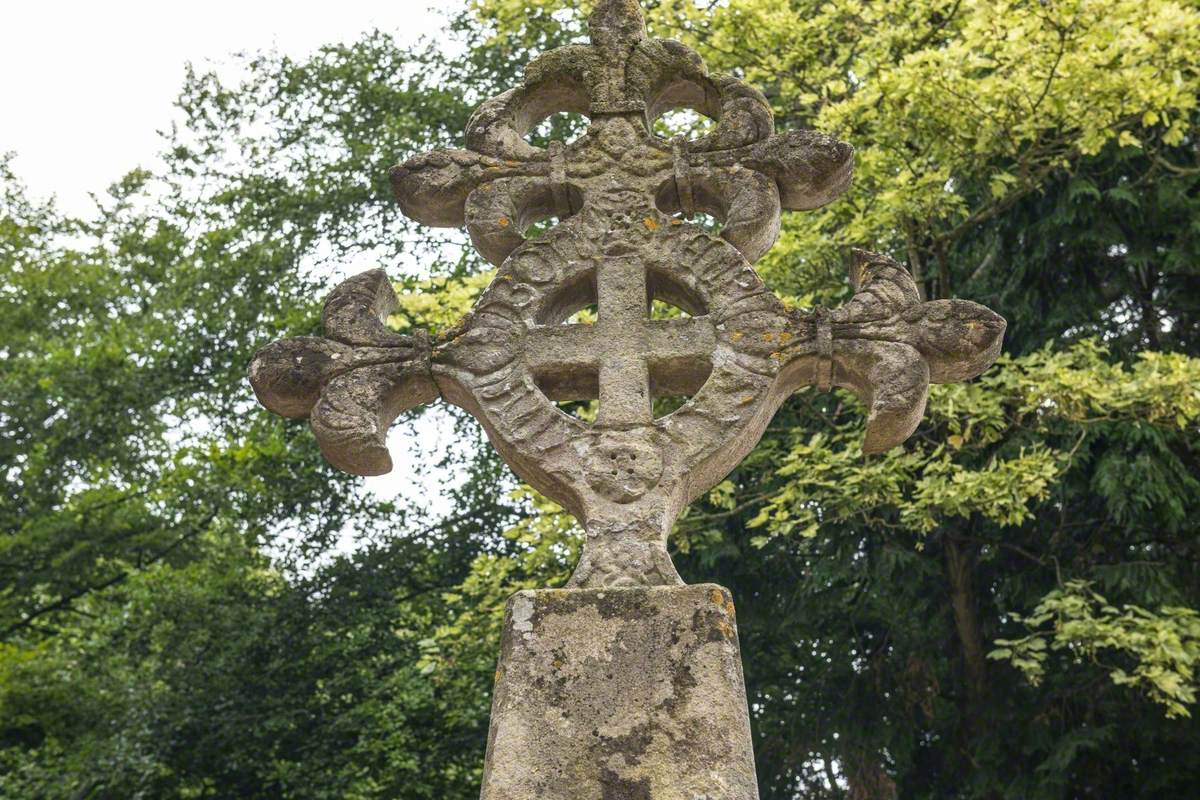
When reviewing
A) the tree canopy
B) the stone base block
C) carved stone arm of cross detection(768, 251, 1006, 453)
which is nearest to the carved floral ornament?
carved stone arm of cross detection(768, 251, 1006, 453)

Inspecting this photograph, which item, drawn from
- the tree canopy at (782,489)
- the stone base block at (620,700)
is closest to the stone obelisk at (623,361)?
the stone base block at (620,700)

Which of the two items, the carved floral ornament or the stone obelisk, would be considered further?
the carved floral ornament

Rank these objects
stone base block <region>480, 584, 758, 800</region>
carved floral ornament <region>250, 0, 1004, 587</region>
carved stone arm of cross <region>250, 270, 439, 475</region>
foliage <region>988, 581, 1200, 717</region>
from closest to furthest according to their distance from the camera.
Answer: stone base block <region>480, 584, 758, 800</region>, carved floral ornament <region>250, 0, 1004, 587</region>, carved stone arm of cross <region>250, 270, 439, 475</region>, foliage <region>988, 581, 1200, 717</region>

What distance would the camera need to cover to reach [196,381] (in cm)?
1496

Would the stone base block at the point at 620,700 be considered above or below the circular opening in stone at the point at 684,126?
below

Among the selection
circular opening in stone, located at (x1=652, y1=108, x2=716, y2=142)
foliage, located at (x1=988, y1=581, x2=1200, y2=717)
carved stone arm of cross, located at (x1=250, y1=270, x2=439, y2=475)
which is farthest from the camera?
circular opening in stone, located at (x1=652, y1=108, x2=716, y2=142)

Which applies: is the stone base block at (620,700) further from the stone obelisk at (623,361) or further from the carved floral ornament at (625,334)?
the carved floral ornament at (625,334)

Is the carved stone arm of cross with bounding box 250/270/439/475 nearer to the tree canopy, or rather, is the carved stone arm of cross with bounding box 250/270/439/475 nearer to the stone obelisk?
the stone obelisk

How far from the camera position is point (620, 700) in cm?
302

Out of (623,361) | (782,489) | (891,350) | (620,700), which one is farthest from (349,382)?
(782,489)

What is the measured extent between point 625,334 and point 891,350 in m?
0.74

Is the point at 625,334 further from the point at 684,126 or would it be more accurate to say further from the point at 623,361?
the point at 684,126

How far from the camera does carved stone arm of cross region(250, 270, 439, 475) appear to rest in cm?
358

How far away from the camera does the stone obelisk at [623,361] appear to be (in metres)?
3.01
